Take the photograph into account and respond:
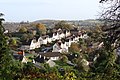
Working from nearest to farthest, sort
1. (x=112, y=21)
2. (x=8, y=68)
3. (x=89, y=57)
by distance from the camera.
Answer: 1. (x=112, y=21)
2. (x=8, y=68)
3. (x=89, y=57)

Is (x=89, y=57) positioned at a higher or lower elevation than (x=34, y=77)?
lower

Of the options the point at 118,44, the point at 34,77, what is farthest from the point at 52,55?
the point at 118,44

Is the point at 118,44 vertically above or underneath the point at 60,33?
above

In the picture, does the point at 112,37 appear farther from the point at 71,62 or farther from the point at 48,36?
the point at 48,36

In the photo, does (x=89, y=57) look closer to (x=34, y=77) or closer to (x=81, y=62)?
(x=81, y=62)

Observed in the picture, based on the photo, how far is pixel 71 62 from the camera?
193 ft

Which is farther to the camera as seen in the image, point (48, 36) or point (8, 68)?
point (48, 36)

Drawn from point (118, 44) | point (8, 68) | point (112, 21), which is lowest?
point (8, 68)

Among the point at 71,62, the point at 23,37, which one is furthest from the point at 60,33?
the point at 71,62

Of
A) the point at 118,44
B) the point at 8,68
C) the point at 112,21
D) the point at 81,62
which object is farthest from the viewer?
the point at 81,62

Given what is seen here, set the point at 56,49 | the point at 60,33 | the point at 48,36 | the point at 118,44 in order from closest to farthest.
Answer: the point at 118,44, the point at 56,49, the point at 48,36, the point at 60,33

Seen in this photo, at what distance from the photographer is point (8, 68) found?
26219 millimetres

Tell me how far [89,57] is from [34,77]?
4419cm

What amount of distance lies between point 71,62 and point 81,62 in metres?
6.69
